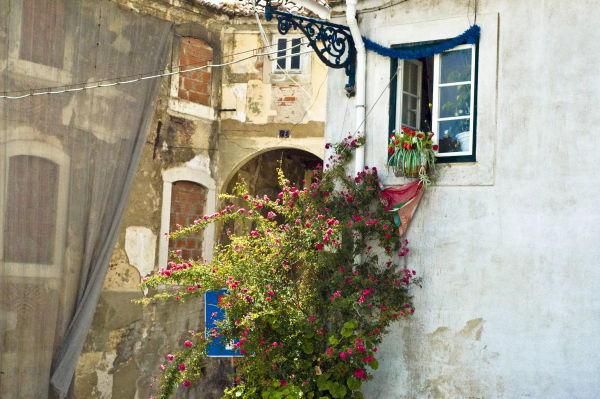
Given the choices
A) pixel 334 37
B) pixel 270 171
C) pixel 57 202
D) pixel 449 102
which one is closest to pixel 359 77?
pixel 334 37

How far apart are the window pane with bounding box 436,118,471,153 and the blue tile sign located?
2.96m

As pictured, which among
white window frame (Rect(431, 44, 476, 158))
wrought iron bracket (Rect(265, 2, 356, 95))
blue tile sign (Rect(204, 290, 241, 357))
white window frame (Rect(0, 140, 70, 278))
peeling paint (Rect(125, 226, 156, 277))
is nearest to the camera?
white window frame (Rect(431, 44, 476, 158))

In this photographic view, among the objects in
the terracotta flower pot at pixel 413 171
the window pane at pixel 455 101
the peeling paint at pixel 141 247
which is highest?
the window pane at pixel 455 101

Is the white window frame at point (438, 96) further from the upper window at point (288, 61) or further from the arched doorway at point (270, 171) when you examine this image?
the arched doorway at point (270, 171)

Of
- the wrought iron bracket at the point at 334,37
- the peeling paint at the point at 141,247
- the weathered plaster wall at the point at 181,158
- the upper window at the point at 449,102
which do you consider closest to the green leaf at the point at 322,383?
the upper window at the point at 449,102

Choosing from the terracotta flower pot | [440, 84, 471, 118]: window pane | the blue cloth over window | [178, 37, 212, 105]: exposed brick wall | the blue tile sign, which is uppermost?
[178, 37, 212, 105]: exposed brick wall

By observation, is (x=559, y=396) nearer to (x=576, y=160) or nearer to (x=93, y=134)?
(x=576, y=160)

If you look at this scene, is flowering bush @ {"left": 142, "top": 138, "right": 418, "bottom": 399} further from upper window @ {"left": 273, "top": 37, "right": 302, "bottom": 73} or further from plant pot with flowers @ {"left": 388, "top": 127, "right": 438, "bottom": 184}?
upper window @ {"left": 273, "top": 37, "right": 302, "bottom": 73}

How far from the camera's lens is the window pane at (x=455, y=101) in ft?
27.6

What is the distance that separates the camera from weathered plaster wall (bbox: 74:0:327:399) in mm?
13305

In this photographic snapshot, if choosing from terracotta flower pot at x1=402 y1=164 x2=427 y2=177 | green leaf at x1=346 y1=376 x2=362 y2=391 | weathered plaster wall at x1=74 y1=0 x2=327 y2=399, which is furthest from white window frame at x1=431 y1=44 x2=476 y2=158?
weathered plaster wall at x1=74 y1=0 x2=327 y2=399

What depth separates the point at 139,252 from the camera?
13766 millimetres

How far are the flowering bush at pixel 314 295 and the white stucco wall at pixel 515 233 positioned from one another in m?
0.40

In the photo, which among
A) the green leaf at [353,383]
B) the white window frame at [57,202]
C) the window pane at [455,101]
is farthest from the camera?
the white window frame at [57,202]
